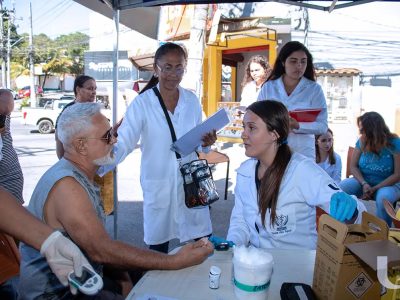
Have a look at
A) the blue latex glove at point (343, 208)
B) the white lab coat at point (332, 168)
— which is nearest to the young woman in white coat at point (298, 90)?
the white lab coat at point (332, 168)

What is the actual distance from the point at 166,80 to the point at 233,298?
5.52ft

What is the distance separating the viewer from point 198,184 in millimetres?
2465

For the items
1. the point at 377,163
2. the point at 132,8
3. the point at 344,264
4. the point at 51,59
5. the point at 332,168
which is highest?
the point at 51,59

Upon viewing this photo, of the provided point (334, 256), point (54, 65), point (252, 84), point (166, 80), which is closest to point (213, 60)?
point (252, 84)

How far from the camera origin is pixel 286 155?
2.05 metres

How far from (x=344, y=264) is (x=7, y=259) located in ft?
4.06

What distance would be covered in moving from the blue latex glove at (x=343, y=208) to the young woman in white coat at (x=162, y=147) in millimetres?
1138

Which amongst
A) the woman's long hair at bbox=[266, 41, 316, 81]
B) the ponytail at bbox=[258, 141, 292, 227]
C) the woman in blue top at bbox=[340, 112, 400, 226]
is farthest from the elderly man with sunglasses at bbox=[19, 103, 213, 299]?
the woman in blue top at bbox=[340, 112, 400, 226]

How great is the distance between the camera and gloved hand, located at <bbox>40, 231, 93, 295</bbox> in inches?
47.8

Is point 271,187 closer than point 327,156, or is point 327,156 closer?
point 271,187

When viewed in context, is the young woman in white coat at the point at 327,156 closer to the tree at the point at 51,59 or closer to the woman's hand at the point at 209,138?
the woman's hand at the point at 209,138

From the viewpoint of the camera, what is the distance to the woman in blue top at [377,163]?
3684mm

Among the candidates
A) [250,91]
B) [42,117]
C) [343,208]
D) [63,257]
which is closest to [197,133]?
[343,208]

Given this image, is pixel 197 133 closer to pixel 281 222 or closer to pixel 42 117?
pixel 281 222
